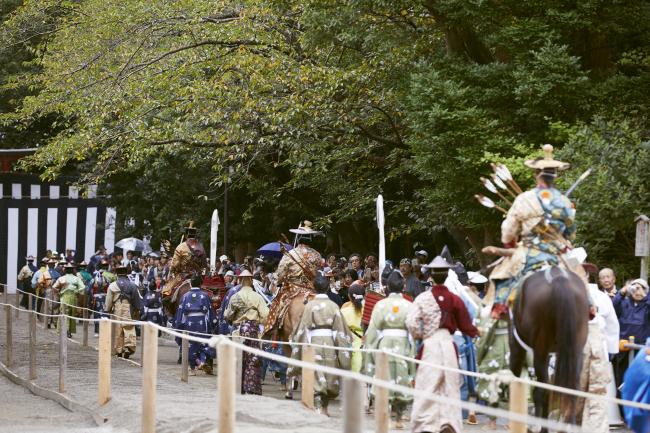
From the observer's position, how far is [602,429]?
11.2 metres

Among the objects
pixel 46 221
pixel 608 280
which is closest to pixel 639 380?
pixel 608 280

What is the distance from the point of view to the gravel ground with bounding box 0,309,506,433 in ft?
30.5

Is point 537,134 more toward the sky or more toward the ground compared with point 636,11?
more toward the ground

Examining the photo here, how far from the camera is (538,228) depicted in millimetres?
10789

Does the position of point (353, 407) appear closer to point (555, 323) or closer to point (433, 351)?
point (555, 323)

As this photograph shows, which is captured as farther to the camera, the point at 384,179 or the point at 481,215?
the point at 384,179

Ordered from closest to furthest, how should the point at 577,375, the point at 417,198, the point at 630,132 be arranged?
the point at 577,375
the point at 630,132
the point at 417,198

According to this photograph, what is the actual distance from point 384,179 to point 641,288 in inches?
533

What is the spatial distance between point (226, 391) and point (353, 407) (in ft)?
8.13

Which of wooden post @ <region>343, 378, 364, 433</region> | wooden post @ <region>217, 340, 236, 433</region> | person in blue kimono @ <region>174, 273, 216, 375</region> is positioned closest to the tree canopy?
person in blue kimono @ <region>174, 273, 216, 375</region>

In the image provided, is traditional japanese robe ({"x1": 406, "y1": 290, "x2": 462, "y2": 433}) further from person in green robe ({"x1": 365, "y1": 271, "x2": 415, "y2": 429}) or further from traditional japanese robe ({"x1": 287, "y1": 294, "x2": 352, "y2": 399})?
traditional japanese robe ({"x1": 287, "y1": 294, "x2": 352, "y2": 399})

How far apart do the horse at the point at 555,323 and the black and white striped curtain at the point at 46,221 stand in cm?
3512

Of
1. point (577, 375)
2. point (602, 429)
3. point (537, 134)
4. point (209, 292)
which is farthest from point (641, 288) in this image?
point (209, 292)

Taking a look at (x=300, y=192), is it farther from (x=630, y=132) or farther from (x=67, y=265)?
(x=630, y=132)
